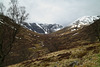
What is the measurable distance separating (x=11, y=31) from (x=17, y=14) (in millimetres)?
3364

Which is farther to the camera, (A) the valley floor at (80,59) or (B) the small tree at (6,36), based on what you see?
(B) the small tree at (6,36)

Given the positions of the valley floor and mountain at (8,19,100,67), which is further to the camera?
mountain at (8,19,100,67)

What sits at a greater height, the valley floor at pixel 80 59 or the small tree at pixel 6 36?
the small tree at pixel 6 36

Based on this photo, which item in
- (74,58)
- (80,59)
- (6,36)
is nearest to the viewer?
Result: (80,59)

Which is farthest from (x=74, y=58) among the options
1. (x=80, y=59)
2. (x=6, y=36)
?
(x=6, y=36)

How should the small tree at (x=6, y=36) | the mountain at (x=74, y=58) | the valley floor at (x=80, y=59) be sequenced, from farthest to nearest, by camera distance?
the small tree at (x=6, y=36) → the mountain at (x=74, y=58) → the valley floor at (x=80, y=59)

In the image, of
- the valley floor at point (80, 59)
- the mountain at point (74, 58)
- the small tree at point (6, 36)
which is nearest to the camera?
the valley floor at point (80, 59)

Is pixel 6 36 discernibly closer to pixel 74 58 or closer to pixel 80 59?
pixel 80 59

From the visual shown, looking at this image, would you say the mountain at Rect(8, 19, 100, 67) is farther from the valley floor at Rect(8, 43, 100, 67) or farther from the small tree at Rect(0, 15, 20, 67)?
the small tree at Rect(0, 15, 20, 67)

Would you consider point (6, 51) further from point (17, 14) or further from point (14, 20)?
point (17, 14)

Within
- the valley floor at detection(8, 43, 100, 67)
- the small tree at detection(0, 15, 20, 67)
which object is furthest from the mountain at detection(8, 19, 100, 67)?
the small tree at detection(0, 15, 20, 67)

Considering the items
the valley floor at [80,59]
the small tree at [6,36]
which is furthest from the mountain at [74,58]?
the small tree at [6,36]

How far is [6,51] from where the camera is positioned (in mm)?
19000

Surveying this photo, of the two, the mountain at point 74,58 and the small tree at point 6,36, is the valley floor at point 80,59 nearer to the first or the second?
the mountain at point 74,58
